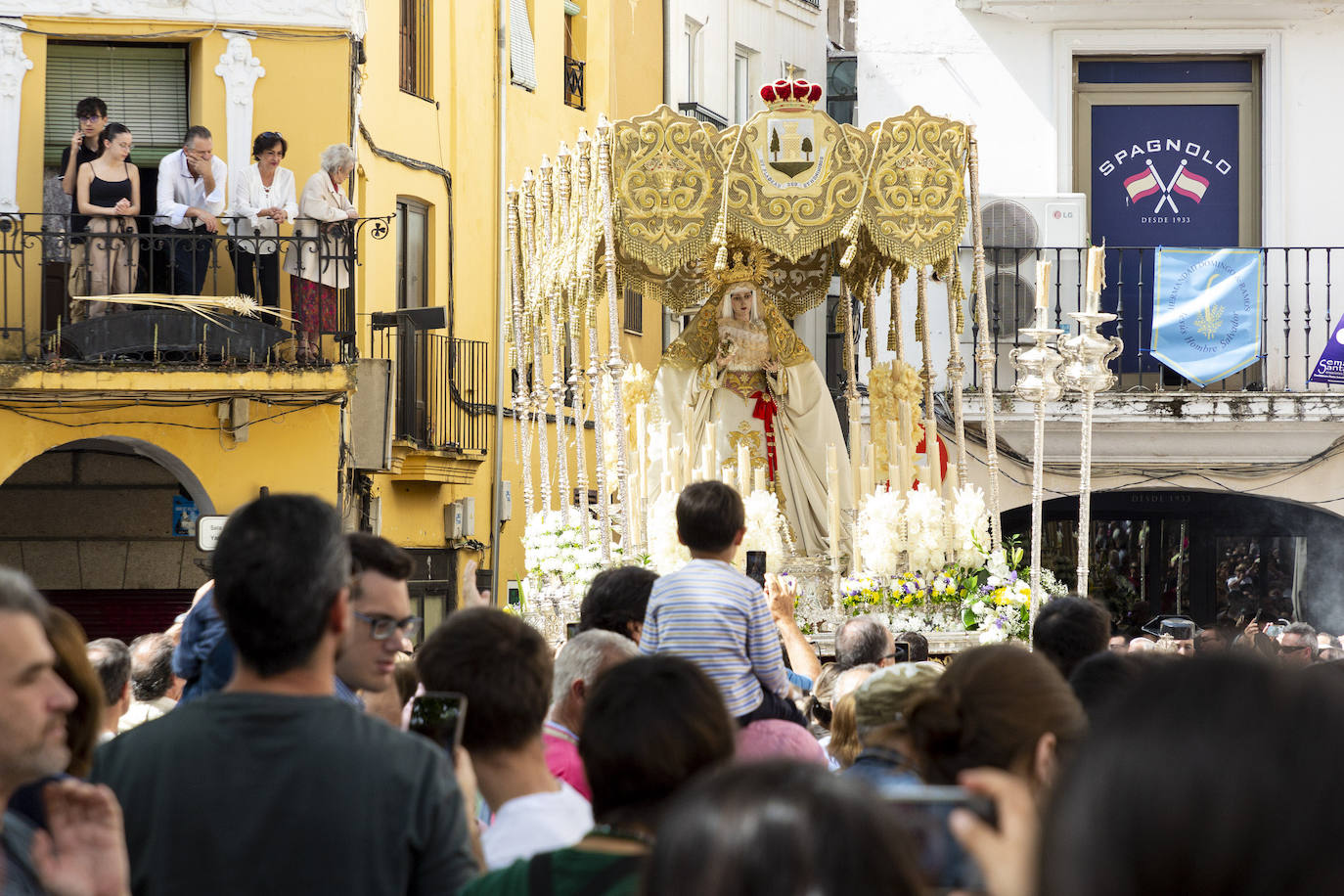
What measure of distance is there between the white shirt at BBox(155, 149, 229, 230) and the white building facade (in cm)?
696

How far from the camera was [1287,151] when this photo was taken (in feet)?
56.2

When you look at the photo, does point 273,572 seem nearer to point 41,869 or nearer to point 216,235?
point 41,869

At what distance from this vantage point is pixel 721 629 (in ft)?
17.3

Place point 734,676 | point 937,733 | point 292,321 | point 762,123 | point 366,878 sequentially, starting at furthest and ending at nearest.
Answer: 1. point 292,321
2. point 762,123
3. point 734,676
4. point 937,733
5. point 366,878

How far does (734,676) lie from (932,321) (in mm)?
12181

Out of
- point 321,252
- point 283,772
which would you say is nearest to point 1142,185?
point 321,252

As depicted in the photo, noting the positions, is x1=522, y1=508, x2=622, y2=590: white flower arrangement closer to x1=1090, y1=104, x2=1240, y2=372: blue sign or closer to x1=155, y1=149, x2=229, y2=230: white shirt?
x1=155, y1=149, x2=229, y2=230: white shirt

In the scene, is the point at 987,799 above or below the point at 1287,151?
below

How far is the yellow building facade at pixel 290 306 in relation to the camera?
12727mm

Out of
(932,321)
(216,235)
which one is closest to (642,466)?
(216,235)

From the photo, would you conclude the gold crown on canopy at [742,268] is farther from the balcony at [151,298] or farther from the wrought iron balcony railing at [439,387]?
the wrought iron balcony railing at [439,387]

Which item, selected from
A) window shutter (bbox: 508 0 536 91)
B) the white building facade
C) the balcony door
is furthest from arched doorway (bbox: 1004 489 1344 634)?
window shutter (bbox: 508 0 536 91)

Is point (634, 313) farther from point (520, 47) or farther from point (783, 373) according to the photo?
point (783, 373)

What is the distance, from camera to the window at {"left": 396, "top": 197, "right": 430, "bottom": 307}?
59.6 ft
